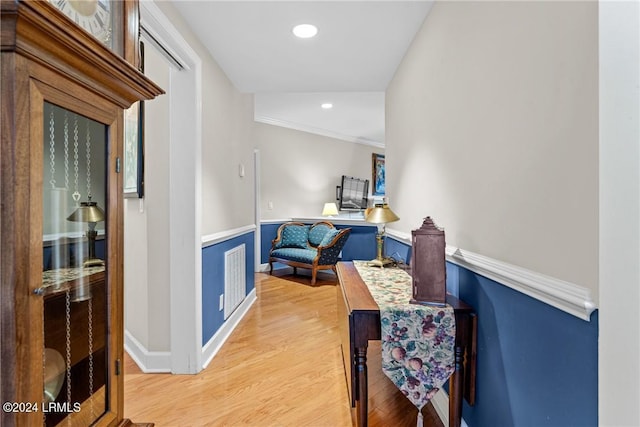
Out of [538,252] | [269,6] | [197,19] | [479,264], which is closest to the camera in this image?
[538,252]

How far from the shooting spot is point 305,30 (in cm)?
210

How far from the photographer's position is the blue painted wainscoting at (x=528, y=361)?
0.78 metres

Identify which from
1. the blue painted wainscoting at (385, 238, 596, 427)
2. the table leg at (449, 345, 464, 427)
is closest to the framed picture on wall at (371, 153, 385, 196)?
the blue painted wainscoting at (385, 238, 596, 427)

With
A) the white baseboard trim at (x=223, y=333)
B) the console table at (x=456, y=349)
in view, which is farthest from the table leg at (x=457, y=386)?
the white baseboard trim at (x=223, y=333)

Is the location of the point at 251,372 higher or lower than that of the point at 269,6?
lower

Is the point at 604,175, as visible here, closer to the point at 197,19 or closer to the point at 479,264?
the point at 479,264

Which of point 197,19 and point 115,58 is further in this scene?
point 197,19

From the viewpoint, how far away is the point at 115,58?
0.67 m

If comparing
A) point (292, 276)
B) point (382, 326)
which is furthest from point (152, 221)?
point (292, 276)

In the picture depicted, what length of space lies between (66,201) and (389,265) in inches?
75.1

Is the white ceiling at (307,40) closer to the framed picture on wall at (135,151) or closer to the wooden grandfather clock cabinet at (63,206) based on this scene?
the framed picture on wall at (135,151)

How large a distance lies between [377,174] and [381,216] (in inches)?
206

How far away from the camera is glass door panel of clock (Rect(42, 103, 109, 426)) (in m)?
0.61

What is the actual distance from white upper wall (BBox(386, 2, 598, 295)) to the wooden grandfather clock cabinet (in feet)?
3.50
